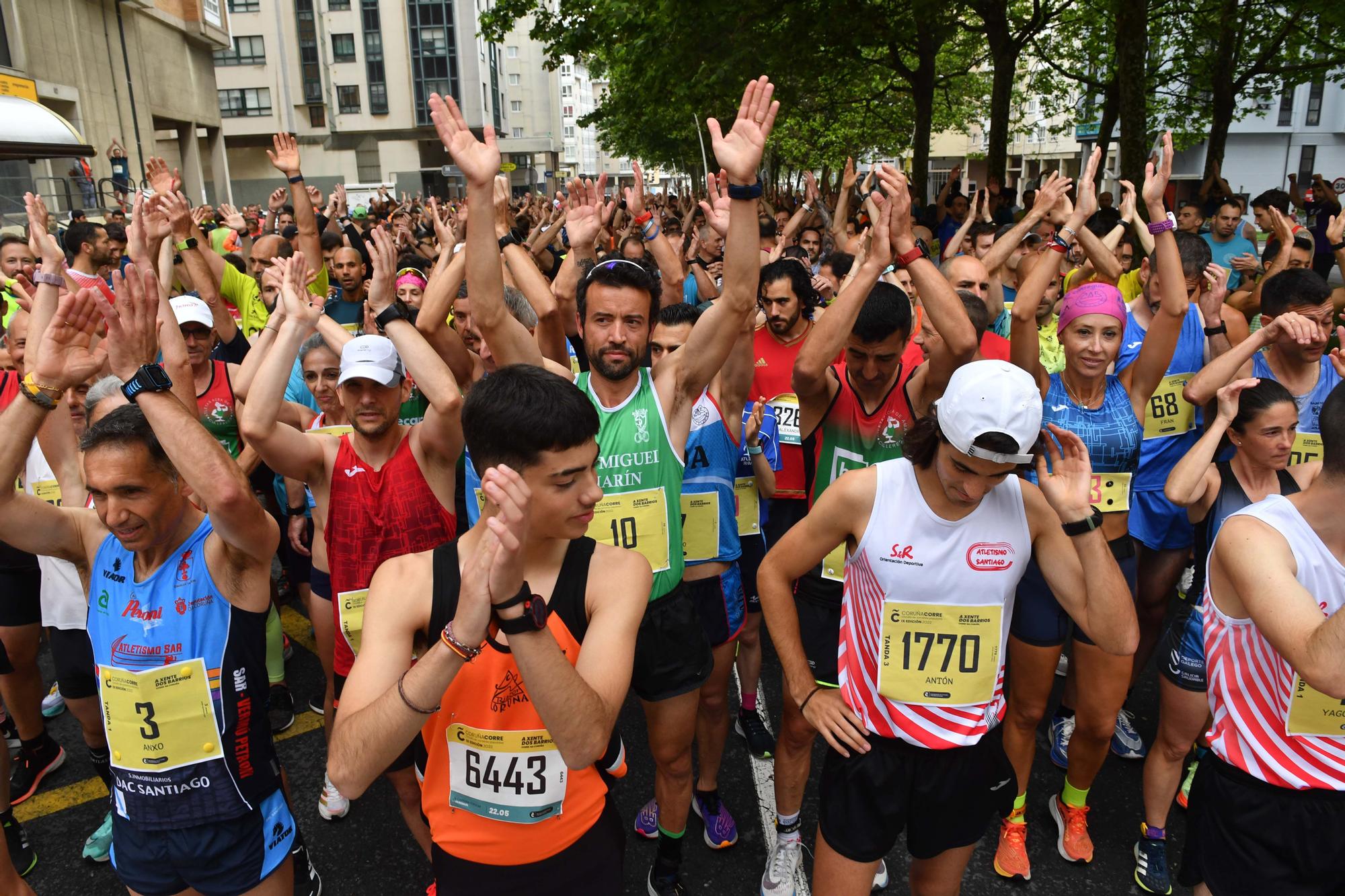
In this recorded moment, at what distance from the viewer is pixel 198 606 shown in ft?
8.36

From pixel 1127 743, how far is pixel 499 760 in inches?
134

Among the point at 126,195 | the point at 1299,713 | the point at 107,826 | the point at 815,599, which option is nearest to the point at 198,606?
the point at 107,826

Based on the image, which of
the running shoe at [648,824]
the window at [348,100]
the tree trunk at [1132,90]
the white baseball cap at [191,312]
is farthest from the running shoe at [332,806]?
the window at [348,100]

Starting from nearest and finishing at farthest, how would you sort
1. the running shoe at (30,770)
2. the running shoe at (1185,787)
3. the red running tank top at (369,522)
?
the red running tank top at (369,522), the running shoe at (1185,787), the running shoe at (30,770)

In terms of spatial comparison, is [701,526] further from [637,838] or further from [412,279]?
[412,279]

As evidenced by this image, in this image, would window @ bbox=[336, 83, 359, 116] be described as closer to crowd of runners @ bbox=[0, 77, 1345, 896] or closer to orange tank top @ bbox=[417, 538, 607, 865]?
crowd of runners @ bbox=[0, 77, 1345, 896]

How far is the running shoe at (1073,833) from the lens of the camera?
3.50m

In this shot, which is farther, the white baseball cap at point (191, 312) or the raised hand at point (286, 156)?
the raised hand at point (286, 156)

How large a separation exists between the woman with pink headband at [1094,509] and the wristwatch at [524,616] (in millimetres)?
2223

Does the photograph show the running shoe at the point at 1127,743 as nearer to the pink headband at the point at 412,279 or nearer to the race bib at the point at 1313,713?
the race bib at the point at 1313,713

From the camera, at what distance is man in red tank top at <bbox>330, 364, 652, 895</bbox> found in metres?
1.79

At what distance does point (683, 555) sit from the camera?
11.5ft

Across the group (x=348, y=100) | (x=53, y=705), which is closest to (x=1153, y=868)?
(x=53, y=705)

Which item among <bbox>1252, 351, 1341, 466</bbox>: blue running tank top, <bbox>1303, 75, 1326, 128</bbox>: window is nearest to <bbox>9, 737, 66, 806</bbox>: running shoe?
<bbox>1252, 351, 1341, 466</bbox>: blue running tank top
